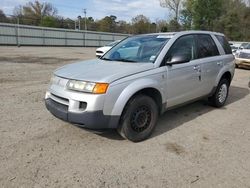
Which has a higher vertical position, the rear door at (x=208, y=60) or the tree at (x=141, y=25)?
the tree at (x=141, y=25)

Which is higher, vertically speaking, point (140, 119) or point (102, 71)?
point (102, 71)

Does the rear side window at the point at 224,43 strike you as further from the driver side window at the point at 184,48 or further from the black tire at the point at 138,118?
the black tire at the point at 138,118

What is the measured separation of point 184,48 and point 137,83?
1539 mm

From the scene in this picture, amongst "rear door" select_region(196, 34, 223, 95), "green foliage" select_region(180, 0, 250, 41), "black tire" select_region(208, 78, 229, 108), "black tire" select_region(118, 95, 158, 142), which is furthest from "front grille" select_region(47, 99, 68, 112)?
"green foliage" select_region(180, 0, 250, 41)

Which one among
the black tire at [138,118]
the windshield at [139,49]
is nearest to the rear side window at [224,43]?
the windshield at [139,49]

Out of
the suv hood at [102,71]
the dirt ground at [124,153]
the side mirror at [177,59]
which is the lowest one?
the dirt ground at [124,153]

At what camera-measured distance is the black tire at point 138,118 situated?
3.70m

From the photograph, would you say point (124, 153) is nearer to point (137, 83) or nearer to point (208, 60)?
point (137, 83)

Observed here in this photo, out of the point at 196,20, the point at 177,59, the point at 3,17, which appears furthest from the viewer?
the point at 196,20

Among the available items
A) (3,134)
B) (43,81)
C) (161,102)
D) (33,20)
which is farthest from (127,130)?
(33,20)

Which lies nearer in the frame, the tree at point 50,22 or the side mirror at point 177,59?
the side mirror at point 177,59

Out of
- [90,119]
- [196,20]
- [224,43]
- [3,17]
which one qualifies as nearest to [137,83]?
[90,119]

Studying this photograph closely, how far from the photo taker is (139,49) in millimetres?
4590

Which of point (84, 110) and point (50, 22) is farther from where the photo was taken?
point (50, 22)
